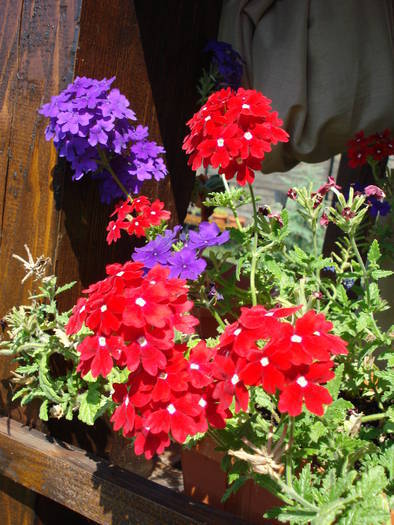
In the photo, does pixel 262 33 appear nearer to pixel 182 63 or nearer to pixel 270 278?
pixel 182 63

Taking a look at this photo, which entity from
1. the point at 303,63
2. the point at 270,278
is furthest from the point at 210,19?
the point at 270,278

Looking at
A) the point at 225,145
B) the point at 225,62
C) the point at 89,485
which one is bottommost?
the point at 89,485

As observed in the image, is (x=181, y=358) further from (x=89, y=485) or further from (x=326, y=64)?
(x=326, y=64)

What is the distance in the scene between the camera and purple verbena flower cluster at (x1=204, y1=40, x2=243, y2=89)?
1.95m

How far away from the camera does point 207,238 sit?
133 cm

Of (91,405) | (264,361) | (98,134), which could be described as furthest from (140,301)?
(98,134)

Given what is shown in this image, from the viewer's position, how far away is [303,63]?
1996 millimetres

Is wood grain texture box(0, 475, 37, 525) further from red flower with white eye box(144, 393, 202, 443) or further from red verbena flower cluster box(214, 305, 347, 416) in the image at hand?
red verbena flower cluster box(214, 305, 347, 416)

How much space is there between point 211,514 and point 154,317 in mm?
716

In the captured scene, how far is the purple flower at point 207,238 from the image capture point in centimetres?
131

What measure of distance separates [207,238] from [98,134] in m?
0.44

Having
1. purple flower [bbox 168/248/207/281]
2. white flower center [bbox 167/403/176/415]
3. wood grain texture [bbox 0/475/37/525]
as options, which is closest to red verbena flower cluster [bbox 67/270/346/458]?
white flower center [bbox 167/403/176/415]

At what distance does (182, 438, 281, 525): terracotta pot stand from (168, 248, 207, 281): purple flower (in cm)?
48

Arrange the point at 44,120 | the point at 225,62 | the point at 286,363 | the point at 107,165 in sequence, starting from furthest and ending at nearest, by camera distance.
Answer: the point at 225,62
the point at 44,120
the point at 107,165
the point at 286,363
